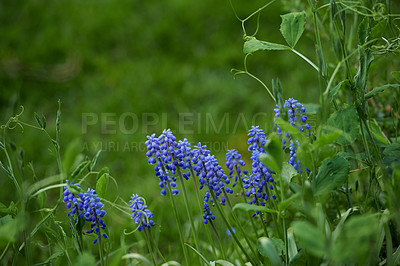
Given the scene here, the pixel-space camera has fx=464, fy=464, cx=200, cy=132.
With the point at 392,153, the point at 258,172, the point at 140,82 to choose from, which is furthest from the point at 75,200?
the point at 140,82

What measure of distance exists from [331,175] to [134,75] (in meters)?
2.50

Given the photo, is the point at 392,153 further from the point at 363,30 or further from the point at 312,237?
the point at 312,237

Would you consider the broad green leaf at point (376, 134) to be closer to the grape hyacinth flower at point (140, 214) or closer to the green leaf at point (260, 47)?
the green leaf at point (260, 47)

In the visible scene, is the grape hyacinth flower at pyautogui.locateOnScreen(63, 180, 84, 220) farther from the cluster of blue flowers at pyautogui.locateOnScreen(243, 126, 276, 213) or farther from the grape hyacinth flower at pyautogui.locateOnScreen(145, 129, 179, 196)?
the cluster of blue flowers at pyautogui.locateOnScreen(243, 126, 276, 213)

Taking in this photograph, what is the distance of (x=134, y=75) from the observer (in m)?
3.26

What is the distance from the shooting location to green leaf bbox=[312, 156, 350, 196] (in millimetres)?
890

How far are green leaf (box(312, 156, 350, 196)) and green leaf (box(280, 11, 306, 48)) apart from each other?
10.9 inches

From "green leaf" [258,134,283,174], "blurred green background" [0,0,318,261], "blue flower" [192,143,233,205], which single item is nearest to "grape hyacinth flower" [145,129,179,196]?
"blue flower" [192,143,233,205]

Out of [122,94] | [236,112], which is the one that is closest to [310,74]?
[236,112]

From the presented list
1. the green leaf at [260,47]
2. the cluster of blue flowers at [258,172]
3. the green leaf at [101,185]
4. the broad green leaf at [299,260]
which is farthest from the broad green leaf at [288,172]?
the green leaf at [101,185]

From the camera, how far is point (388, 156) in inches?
42.1

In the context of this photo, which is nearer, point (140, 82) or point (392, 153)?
point (392, 153)

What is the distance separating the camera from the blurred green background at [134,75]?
264 cm

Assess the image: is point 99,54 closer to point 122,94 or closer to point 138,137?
point 122,94
